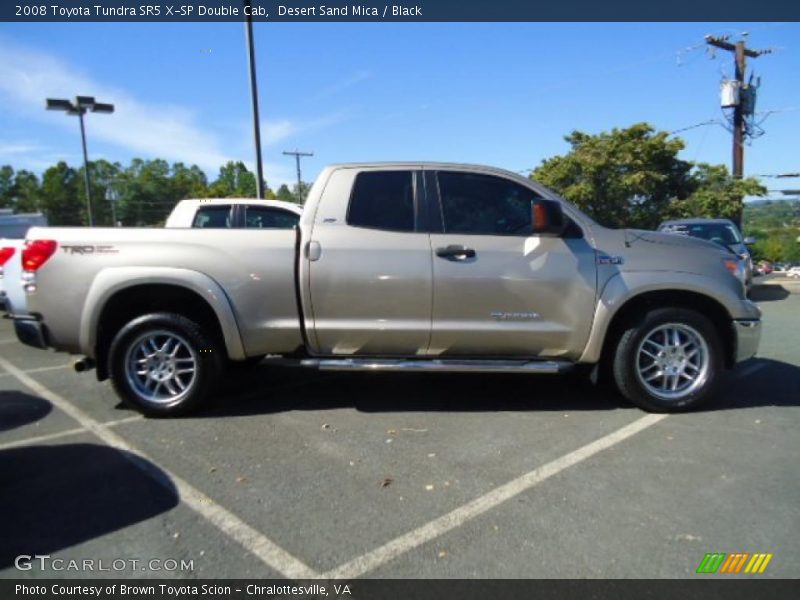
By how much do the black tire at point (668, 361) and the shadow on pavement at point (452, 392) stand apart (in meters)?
0.28

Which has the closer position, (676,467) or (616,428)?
(676,467)

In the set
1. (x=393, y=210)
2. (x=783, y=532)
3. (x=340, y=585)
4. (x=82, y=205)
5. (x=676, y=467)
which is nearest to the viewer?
(x=340, y=585)

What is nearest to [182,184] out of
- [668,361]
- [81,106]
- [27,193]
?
[27,193]

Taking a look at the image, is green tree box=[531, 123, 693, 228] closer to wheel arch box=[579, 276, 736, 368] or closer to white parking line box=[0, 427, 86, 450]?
wheel arch box=[579, 276, 736, 368]

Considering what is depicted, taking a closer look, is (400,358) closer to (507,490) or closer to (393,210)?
(393,210)

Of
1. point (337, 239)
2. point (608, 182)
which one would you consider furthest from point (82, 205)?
point (337, 239)

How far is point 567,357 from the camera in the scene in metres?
4.32

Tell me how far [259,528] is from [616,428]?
8.82ft

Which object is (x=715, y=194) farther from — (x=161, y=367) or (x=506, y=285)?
(x=161, y=367)

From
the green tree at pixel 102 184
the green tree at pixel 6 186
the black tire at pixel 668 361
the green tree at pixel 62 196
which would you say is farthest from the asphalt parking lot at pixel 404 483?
the green tree at pixel 6 186

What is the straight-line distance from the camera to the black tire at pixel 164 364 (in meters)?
4.25

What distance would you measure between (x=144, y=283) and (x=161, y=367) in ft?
2.28

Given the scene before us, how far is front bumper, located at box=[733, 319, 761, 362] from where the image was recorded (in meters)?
4.28

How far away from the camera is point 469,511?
2910 mm
